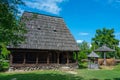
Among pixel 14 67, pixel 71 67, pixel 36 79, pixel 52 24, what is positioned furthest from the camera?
pixel 52 24

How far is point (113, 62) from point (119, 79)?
15193 mm

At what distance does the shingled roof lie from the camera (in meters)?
21.1

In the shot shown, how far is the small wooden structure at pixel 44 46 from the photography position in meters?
20.5

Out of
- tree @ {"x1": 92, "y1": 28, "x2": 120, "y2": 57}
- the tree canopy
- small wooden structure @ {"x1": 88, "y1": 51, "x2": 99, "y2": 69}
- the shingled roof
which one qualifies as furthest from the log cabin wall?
tree @ {"x1": 92, "y1": 28, "x2": 120, "y2": 57}

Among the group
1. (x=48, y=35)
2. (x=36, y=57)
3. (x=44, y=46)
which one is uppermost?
(x=48, y=35)

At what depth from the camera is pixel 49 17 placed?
25.3m

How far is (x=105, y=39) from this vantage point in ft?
162

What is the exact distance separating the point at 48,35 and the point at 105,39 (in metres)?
30.3

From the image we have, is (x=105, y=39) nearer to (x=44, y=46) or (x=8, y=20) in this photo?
(x=44, y=46)

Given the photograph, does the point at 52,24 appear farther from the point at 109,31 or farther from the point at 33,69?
the point at 109,31

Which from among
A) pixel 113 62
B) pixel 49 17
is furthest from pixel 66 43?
pixel 113 62

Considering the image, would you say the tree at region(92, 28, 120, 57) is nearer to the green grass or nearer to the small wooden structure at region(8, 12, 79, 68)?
the small wooden structure at region(8, 12, 79, 68)

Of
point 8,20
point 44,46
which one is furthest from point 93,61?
point 8,20

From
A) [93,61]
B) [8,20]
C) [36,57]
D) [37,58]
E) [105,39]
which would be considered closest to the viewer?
[8,20]
